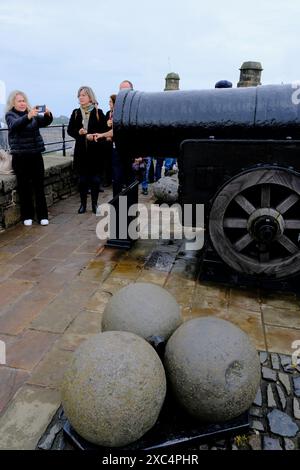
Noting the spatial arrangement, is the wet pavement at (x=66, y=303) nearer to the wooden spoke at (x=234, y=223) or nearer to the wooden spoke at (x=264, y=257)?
the wooden spoke at (x=264, y=257)

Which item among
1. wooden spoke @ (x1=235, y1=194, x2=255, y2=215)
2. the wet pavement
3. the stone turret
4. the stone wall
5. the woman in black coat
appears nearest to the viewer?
the wet pavement

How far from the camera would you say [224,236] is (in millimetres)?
3502

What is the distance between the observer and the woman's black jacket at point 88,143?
5.74m

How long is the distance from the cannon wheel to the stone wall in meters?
2.98

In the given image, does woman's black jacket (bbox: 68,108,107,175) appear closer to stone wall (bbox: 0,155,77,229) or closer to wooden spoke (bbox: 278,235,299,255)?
stone wall (bbox: 0,155,77,229)

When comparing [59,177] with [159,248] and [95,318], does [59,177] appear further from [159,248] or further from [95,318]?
[95,318]

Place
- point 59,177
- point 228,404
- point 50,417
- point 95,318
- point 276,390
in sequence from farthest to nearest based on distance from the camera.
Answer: point 59,177 < point 95,318 < point 276,390 < point 50,417 < point 228,404

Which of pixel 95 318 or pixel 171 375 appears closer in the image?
pixel 171 375

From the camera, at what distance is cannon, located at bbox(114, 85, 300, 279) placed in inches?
130

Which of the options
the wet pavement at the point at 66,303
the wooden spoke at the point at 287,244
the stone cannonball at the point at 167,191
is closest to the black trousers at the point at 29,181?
the wet pavement at the point at 66,303

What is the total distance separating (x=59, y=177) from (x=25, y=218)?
5.38ft

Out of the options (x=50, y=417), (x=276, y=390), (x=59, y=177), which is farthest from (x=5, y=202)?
(x=276, y=390)

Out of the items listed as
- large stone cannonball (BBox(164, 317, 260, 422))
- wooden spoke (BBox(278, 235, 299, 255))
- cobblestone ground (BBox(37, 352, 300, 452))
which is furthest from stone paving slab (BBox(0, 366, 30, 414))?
wooden spoke (BBox(278, 235, 299, 255))

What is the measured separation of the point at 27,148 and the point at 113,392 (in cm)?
414
